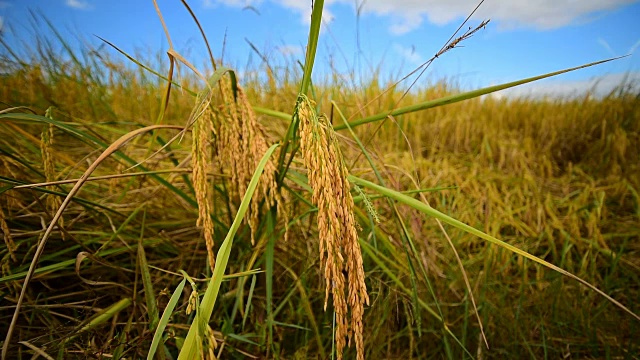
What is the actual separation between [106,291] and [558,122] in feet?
13.9

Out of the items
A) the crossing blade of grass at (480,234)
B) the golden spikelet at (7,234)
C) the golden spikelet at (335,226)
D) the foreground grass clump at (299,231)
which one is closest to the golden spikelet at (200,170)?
the foreground grass clump at (299,231)

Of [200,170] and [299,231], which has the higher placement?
[200,170]

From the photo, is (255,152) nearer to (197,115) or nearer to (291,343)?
(197,115)

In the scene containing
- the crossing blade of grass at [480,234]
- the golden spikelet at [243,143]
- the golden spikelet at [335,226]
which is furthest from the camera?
the golden spikelet at [243,143]

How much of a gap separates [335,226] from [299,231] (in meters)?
0.99

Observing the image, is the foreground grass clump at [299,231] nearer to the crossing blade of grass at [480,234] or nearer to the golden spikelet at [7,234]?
the golden spikelet at [7,234]

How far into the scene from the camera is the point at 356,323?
0.61m

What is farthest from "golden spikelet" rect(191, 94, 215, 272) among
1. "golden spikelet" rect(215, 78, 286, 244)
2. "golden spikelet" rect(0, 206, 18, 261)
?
"golden spikelet" rect(0, 206, 18, 261)

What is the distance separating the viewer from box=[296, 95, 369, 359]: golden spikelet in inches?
23.0

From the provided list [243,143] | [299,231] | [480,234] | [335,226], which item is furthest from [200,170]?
[299,231]

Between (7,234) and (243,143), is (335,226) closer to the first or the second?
(243,143)

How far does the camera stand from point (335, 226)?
584 mm

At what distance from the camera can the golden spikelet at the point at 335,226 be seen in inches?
23.0

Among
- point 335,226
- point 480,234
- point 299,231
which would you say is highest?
point 335,226
